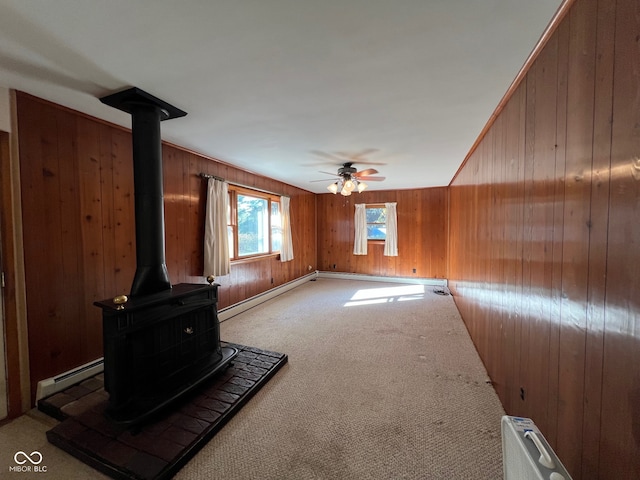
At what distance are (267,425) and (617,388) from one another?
180 centimetres

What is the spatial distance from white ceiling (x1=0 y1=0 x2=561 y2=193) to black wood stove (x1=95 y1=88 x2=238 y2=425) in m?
0.32

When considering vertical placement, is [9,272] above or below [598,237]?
below

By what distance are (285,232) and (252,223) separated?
2.82 feet

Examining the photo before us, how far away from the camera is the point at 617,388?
0.81 meters

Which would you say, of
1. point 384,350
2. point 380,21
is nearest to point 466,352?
point 384,350

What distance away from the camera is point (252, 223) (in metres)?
4.64

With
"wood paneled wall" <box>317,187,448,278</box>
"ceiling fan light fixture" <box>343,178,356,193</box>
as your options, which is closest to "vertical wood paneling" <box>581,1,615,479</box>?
"ceiling fan light fixture" <box>343,178,356,193</box>

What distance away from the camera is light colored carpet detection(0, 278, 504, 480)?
143 cm

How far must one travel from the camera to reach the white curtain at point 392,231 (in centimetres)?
622

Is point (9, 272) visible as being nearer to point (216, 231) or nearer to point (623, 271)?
point (216, 231)

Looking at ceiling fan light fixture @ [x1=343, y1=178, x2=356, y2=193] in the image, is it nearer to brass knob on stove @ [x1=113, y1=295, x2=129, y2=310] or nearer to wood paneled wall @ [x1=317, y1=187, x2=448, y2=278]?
brass knob on stove @ [x1=113, y1=295, x2=129, y2=310]

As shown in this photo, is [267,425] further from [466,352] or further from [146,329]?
[466,352]

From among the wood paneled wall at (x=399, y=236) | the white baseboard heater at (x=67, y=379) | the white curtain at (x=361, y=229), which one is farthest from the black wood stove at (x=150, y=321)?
the wood paneled wall at (x=399, y=236)

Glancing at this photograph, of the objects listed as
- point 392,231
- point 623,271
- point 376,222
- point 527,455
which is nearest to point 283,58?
point 623,271
